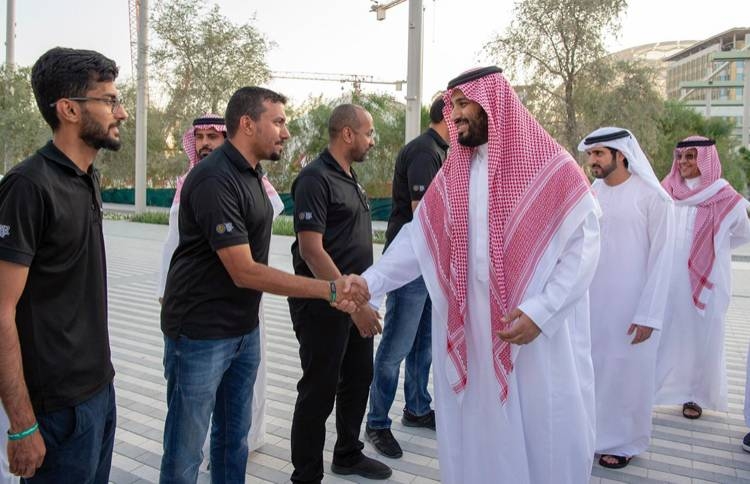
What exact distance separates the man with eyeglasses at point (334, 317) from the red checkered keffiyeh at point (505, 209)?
21.4 inches

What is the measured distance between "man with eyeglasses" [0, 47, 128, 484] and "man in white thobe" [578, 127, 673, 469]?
2.96m

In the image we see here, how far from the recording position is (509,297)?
2.63 m

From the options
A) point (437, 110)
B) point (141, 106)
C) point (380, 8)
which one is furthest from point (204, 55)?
point (437, 110)

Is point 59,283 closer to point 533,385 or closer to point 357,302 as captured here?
point 357,302

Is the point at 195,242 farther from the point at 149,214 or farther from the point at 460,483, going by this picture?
the point at 149,214

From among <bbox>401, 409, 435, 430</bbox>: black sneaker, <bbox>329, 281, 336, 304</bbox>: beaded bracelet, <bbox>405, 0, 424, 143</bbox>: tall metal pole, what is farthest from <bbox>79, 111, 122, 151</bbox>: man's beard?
<bbox>405, 0, 424, 143</bbox>: tall metal pole

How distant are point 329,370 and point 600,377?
1.82 metres

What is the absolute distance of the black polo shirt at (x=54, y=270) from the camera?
5.74ft

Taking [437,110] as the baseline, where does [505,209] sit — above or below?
below

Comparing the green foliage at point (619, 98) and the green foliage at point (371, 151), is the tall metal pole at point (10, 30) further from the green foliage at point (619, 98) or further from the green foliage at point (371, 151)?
the green foliage at point (619, 98)

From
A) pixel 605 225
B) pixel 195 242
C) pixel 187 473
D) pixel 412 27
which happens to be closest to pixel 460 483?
pixel 187 473

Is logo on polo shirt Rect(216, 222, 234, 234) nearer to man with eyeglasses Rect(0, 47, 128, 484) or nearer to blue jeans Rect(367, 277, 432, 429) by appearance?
man with eyeglasses Rect(0, 47, 128, 484)

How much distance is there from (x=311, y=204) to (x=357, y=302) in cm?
58

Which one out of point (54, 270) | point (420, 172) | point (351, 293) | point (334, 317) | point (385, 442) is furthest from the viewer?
point (420, 172)
